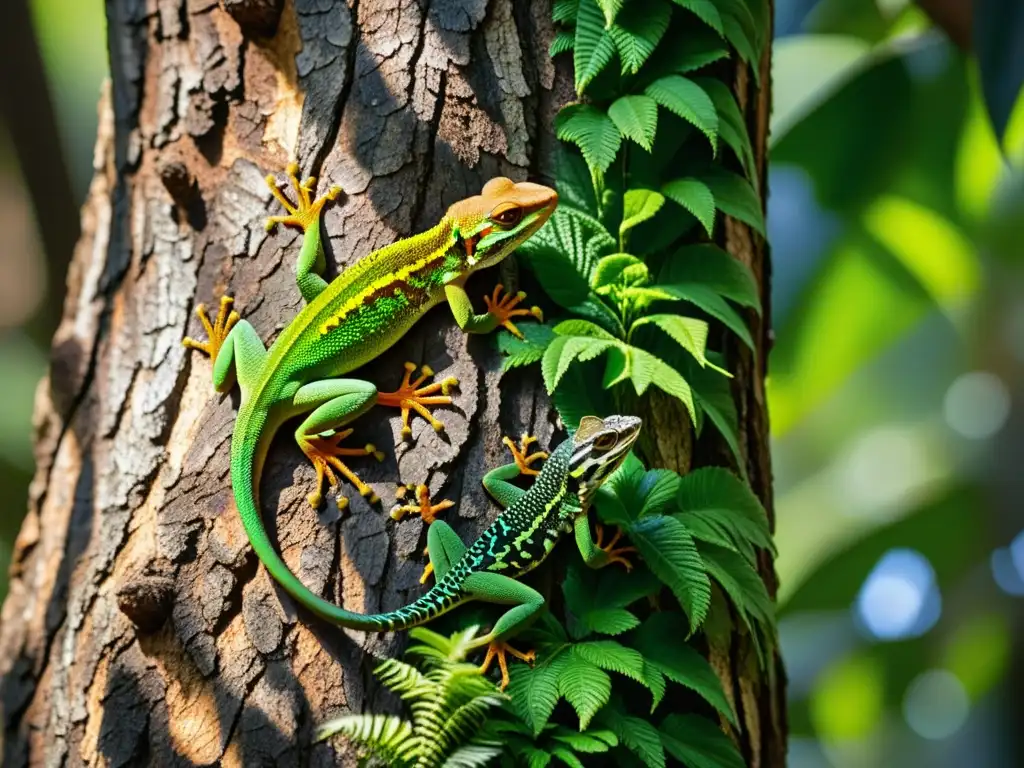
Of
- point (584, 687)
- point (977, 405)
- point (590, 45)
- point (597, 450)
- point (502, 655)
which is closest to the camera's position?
point (584, 687)

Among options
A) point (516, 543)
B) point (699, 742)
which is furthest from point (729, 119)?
point (699, 742)

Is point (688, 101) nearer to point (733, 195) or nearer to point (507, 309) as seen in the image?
point (733, 195)

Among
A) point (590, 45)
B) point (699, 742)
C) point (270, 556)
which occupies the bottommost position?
point (699, 742)

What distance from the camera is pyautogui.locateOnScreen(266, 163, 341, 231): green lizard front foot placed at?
3.11 m

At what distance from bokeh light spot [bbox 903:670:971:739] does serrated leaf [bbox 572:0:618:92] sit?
6.94m

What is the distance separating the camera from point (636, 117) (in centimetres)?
306

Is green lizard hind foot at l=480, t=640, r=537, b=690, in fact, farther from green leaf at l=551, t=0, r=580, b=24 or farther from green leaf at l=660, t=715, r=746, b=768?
green leaf at l=551, t=0, r=580, b=24

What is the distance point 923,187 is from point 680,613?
5695mm

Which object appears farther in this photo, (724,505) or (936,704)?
(936,704)

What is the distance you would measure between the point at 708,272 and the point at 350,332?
116 cm

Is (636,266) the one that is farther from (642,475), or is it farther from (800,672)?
(800,672)

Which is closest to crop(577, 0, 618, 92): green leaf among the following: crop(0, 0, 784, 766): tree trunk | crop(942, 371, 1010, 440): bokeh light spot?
crop(0, 0, 784, 766): tree trunk

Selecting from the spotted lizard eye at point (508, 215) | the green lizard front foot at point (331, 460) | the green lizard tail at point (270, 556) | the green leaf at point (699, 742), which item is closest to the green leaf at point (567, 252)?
the spotted lizard eye at point (508, 215)

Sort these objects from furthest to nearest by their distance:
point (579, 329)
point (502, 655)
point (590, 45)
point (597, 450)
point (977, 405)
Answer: point (977, 405), point (590, 45), point (579, 329), point (597, 450), point (502, 655)
